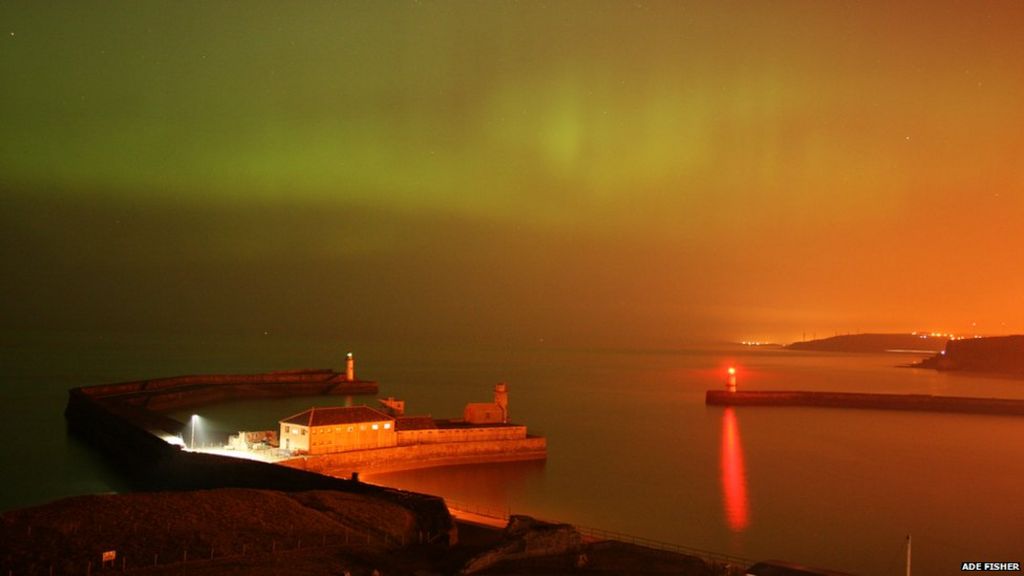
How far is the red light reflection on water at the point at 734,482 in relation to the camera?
85.4ft

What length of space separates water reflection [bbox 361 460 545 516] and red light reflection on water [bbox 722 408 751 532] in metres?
7.02

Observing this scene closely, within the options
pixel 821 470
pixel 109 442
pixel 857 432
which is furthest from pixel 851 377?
pixel 109 442

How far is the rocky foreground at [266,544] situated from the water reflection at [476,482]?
7.68m

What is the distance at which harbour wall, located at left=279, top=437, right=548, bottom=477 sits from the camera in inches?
1088

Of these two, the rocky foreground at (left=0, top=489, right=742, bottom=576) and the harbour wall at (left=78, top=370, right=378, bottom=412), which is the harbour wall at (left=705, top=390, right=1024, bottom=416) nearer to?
the harbour wall at (left=78, top=370, right=378, bottom=412)

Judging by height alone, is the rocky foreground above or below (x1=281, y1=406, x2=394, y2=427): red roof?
below

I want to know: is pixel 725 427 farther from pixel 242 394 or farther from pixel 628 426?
pixel 242 394

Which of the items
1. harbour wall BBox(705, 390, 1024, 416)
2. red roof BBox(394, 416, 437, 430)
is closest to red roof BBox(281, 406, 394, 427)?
red roof BBox(394, 416, 437, 430)

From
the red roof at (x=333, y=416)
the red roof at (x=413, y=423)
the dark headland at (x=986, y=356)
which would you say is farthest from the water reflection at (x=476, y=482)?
the dark headland at (x=986, y=356)

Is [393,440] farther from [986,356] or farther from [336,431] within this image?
[986,356]

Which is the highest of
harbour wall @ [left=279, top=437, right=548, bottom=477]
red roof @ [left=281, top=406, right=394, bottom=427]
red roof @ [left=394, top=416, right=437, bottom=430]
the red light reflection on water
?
red roof @ [left=281, top=406, right=394, bottom=427]

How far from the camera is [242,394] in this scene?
6094 cm

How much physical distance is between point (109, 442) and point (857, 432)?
43.4 m

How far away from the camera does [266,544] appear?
15.4m
